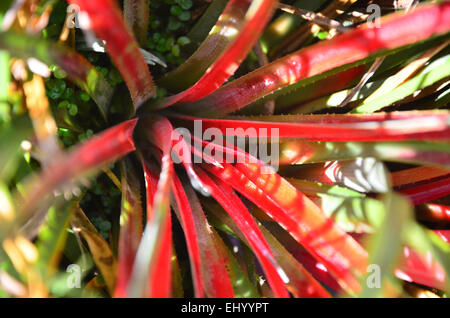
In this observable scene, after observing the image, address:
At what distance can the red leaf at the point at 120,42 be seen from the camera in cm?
49

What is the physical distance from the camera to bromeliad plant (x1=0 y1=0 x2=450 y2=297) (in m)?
0.47

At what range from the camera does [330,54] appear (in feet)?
1.97

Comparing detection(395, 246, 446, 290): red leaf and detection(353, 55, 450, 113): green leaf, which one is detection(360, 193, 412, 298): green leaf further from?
detection(353, 55, 450, 113): green leaf

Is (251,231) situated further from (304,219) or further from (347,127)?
(347,127)

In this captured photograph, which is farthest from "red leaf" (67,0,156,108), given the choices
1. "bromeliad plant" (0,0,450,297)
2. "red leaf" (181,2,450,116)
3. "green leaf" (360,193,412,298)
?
"green leaf" (360,193,412,298)

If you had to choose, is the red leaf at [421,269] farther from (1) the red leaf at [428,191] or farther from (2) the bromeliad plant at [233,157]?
(1) the red leaf at [428,191]

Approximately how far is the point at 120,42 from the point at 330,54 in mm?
276

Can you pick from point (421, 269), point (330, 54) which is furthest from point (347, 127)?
point (421, 269)

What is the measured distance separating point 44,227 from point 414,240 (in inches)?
17.9

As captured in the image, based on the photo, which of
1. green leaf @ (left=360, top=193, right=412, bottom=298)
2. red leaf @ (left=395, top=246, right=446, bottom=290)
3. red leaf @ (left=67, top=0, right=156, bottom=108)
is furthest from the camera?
red leaf @ (left=395, top=246, right=446, bottom=290)

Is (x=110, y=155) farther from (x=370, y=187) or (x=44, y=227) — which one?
(x=370, y=187)

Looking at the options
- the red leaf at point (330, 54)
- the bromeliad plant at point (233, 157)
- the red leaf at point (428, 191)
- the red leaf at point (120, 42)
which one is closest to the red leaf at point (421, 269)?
the bromeliad plant at point (233, 157)

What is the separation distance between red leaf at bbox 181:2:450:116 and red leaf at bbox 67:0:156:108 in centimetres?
11
